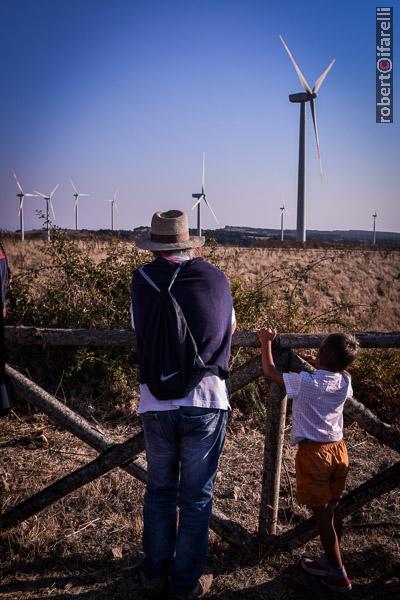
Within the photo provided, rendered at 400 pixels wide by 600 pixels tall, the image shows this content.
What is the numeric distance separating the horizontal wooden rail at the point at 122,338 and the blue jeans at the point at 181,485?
2.16ft

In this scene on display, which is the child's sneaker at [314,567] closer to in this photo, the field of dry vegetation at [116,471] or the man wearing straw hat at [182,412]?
the field of dry vegetation at [116,471]

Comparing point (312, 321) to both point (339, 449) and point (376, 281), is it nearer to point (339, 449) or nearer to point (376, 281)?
point (339, 449)

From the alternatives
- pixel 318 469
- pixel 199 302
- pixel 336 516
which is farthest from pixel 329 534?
pixel 199 302

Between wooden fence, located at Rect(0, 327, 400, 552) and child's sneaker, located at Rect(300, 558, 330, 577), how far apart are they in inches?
5.7

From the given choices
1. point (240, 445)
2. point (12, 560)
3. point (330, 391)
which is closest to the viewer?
point (330, 391)

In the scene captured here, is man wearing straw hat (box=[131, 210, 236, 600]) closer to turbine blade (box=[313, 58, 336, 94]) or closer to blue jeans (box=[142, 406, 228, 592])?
blue jeans (box=[142, 406, 228, 592])

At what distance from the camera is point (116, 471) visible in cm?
481

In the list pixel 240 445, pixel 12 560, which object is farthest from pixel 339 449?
pixel 240 445

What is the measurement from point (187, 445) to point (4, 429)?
3786 mm

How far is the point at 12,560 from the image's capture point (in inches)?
132

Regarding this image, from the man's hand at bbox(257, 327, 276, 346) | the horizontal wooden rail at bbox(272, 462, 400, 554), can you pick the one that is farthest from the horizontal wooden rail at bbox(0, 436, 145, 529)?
the horizontal wooden rail at bbox(272, 462, 400, 554)

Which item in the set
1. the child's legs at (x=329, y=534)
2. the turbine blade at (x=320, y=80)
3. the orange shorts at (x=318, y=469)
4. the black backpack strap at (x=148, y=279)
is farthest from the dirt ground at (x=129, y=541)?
the turbine blade at (x=320, y=80)

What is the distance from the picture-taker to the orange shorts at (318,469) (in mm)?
2922

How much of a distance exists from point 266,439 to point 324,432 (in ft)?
1.96
